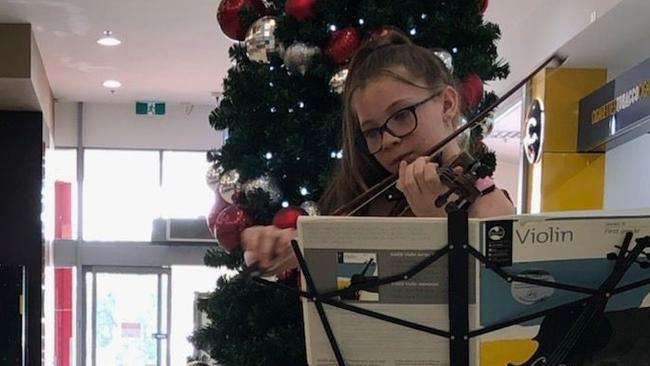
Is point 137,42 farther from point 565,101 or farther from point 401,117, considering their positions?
point 401,117

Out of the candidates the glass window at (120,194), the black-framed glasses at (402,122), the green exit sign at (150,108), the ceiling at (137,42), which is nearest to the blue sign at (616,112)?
the ceiling at (137,42)

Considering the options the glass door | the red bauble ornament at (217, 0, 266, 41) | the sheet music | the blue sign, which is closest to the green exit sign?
the glass door

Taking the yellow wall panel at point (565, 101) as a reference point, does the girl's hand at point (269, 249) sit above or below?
below

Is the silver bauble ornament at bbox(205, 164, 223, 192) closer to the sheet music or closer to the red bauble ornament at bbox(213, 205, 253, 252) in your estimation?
the red bauble ornament at bbox(213, 205, 253, 252)

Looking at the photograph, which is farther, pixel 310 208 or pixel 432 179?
pixel 310 208

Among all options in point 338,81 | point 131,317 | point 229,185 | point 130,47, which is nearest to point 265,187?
point 229,185

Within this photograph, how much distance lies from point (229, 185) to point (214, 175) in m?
0.08

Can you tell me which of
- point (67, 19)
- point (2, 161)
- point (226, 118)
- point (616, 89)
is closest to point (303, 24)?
point (226, 118)

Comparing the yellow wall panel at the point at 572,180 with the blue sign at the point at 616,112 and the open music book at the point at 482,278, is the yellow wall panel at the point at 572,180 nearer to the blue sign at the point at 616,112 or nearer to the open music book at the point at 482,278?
the blue sign at the point at 616,112

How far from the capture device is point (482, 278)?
2.42 feet

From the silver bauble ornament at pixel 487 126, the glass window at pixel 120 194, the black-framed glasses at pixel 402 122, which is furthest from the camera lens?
the glass window at pixel 120 194

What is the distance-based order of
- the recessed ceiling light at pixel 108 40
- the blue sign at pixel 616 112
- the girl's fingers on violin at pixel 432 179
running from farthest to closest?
1. the recessed ceiling light at pixel 108 40
2. the blue sign at pixel 616 112
3. the girl's fingers on violin at pixel 432 179

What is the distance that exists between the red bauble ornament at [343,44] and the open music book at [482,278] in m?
0.93

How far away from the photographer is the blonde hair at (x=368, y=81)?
1054mm
